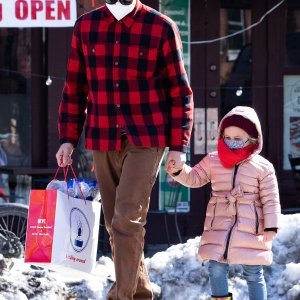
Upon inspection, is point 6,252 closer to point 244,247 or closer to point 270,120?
point 244,247

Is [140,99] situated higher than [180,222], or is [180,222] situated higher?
[140,99]

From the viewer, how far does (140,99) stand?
15.9 ft

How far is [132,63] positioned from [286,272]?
186 cm

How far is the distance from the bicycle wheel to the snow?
1.17 m

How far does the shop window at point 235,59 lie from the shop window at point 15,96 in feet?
6.06

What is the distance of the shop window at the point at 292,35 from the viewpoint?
8.50 m

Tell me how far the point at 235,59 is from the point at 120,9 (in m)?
3.83

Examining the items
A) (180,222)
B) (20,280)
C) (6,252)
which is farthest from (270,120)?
(20,280)

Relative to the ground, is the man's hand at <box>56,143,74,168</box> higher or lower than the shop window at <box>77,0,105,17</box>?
lower

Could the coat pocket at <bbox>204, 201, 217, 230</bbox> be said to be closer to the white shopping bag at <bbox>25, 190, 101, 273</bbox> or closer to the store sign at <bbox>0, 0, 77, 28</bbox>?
the white shopping bag at <bbox>25, 190, 101, 273</bbox>

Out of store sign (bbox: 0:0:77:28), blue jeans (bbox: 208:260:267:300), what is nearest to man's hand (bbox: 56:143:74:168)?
blue jeans (bbox: 208:260:267:300)

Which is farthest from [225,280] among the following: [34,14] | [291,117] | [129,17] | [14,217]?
[291,117]

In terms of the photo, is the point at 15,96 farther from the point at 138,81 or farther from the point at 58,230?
the point at 138,81

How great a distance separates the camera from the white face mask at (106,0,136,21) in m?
4.82
